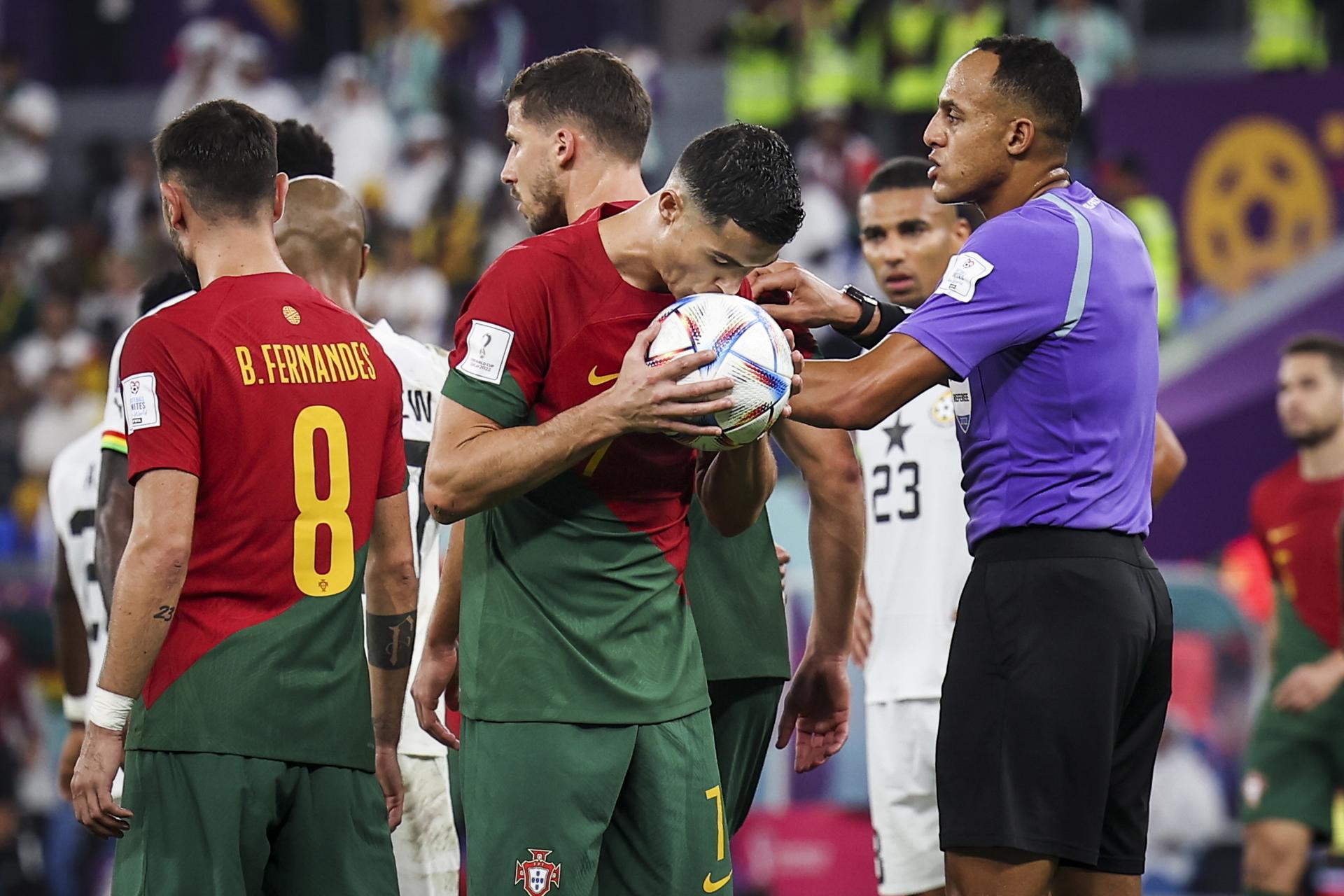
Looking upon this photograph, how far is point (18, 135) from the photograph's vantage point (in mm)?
18266

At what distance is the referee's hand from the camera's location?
4875 mm

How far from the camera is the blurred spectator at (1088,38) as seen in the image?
14.2 meters

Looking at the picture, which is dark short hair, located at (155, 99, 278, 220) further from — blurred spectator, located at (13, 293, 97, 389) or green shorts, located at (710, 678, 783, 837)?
blurred spectator, located at (13, 293, 97, 389)

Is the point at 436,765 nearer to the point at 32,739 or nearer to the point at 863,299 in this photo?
the point at 863,299

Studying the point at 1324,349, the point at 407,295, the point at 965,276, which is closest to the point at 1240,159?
the point at 1324,349

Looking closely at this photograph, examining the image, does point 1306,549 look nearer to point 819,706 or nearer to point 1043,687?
point 819,706

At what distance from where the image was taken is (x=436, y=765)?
5.29 metres

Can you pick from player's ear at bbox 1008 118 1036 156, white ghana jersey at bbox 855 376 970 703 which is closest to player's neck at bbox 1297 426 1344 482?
white ghana jersey at bbox 855 376 970 703

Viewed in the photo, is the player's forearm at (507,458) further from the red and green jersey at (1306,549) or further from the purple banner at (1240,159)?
the purple banner at (1240,159)

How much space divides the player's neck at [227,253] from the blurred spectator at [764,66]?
1196 cm

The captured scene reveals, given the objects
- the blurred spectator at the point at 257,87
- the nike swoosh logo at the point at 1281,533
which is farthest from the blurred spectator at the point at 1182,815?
the blurred spectator at the point at 257,87

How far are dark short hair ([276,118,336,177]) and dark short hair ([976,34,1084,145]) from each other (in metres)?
2.21

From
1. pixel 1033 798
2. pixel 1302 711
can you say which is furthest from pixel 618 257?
pixel 1302 711

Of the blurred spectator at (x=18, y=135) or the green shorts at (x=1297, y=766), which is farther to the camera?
the blurred spectator at (x=18, y=135)
